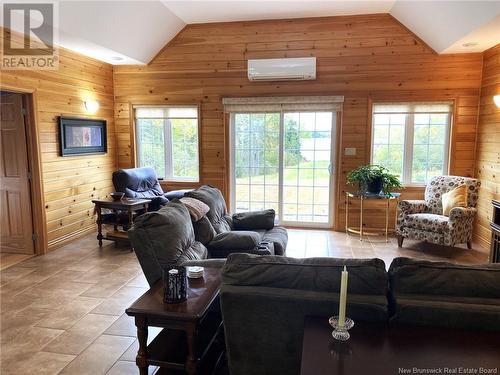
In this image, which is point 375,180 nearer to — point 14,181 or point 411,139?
point 411,139

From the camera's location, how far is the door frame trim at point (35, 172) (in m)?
4.46

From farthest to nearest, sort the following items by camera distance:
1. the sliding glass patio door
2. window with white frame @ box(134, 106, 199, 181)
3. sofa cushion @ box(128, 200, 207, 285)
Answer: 1. window with white frame @ box(134, 106, 199, 181)
2. the sliding glass patio door
3. sofa cushion @ box(128, 200, 207, 285)

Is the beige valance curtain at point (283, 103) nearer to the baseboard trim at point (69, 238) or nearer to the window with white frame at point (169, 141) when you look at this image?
the window with white frame at point (169, 141)

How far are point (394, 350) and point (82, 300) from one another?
116 inches

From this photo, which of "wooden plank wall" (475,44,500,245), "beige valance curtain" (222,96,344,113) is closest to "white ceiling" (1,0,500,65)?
"wooden plank wall" (475,44,500,245)

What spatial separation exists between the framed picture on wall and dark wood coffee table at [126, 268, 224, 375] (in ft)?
11.7

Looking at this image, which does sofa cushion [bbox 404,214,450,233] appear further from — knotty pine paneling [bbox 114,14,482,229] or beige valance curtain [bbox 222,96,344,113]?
beige valance curtain [bbox 222,96,344,113]

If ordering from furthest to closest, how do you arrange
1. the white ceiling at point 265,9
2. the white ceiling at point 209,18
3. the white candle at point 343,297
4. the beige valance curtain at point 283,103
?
the beige valance curtain at point 283,103 → the white ceiling at point 265,9 → the white ceiling at point 209,18 → the white candle at point 343,297

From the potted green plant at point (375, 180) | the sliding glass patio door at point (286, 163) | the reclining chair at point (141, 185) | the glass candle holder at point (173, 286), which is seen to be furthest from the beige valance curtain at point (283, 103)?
the glass candle holder at point (173, 286)

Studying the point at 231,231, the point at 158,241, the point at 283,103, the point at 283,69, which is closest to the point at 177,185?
the point at 283,103

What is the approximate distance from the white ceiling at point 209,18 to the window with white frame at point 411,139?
0.93 meters

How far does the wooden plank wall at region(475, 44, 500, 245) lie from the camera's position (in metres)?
4.73

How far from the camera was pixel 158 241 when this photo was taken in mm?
2490

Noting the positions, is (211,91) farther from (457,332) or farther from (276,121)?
(457,332)
